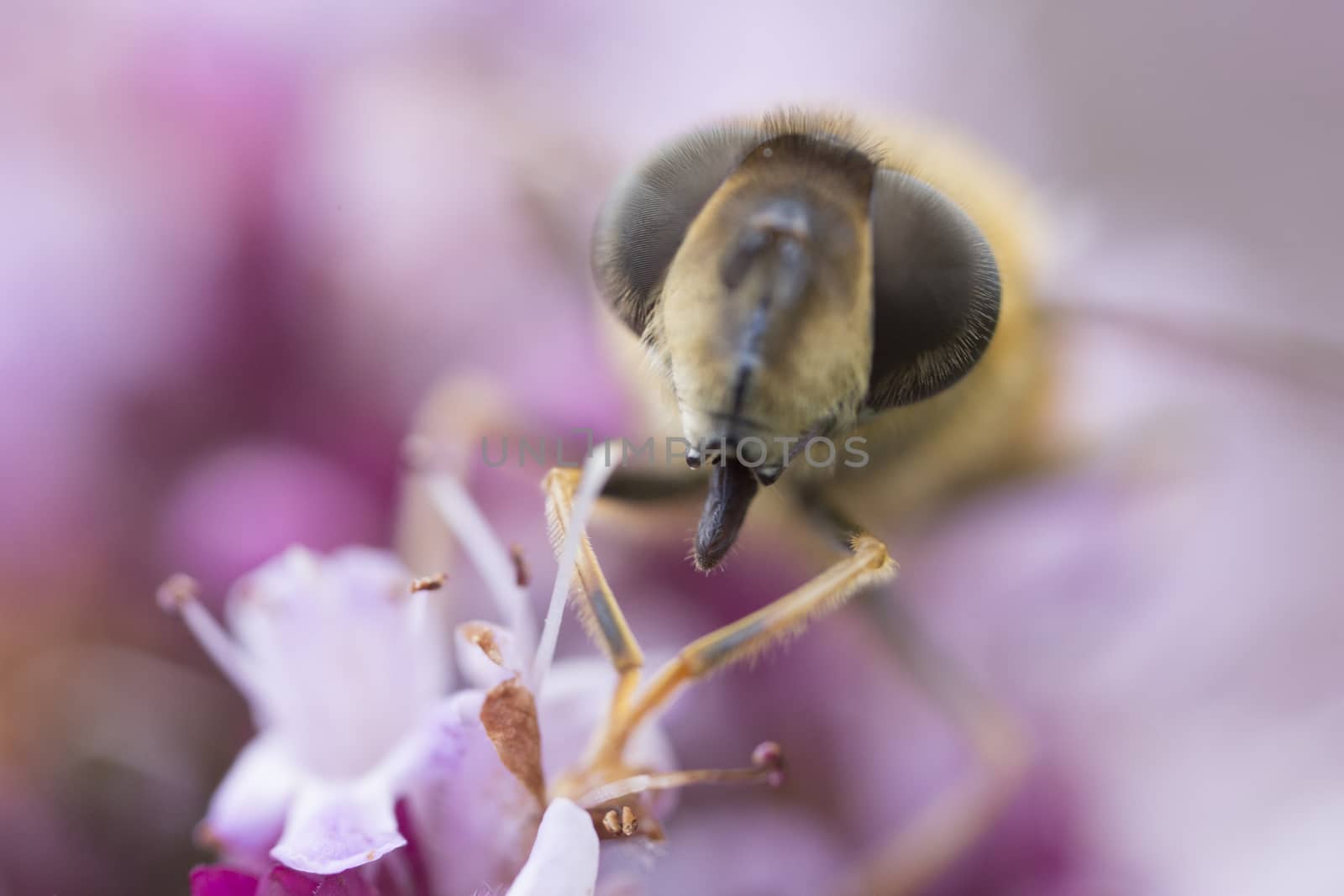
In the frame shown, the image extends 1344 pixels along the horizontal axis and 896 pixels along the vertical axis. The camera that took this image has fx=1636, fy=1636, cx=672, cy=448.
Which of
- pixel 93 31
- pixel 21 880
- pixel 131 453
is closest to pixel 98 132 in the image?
pixel 93 31

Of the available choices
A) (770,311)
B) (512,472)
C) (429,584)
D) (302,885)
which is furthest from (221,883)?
(512,472)

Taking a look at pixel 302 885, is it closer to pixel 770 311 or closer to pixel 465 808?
pixel 465 808

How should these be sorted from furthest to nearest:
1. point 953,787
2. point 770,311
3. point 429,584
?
point 953,787, point 429,584, point 770,311

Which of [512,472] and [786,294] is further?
[512,472]

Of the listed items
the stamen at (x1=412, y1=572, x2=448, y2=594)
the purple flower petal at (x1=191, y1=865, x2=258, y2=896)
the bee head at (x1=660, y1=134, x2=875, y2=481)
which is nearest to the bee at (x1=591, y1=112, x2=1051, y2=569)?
the bee head at (x1=660, y1=134, x2=875, y2=481)

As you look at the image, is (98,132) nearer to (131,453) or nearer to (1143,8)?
(131,453)

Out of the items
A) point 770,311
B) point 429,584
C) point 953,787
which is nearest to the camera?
point 770,311
